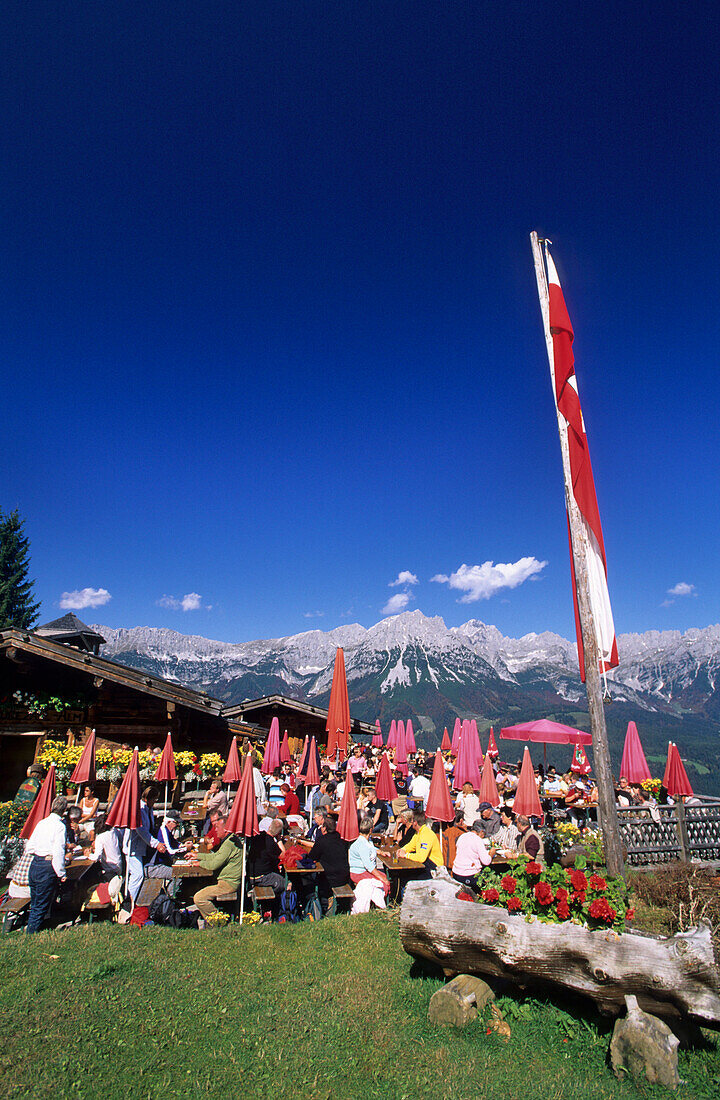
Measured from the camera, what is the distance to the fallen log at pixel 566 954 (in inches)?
179

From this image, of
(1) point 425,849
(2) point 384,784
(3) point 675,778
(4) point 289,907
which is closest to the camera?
(4) point 289,907

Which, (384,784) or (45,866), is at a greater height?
(384,784)

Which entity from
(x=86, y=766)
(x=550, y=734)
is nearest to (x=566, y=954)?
(x=86, y=766)

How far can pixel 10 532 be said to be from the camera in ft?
140

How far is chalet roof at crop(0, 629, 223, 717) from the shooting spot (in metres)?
13.0

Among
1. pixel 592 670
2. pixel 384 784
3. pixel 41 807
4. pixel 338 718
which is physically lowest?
pixel 384 784

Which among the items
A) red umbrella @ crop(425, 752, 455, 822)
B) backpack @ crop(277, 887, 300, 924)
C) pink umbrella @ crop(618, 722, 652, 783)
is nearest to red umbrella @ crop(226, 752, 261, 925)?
backpack @ crop(277, 887, 300, 924)

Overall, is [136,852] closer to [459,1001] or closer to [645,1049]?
[459,1001]

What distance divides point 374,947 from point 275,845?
245cm

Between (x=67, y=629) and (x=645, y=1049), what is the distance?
2755cm

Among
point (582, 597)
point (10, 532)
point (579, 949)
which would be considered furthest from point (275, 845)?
point (10, 532)

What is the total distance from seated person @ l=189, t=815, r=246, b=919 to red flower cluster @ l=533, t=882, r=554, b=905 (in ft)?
15.4

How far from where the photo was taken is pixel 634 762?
13977 millimetres

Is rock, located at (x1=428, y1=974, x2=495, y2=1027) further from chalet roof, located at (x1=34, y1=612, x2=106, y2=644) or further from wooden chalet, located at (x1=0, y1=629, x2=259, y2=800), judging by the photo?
chalet roof, located at (x1=34, y1=612, x2=106, y2=644)
